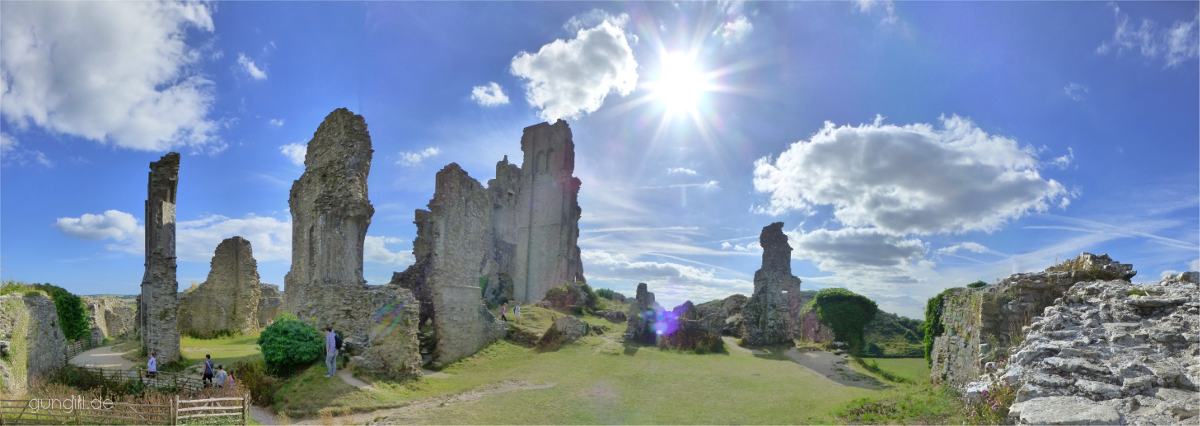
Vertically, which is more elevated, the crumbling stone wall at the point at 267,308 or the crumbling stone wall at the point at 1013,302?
the crumbling stone wall at the point at 1013,302

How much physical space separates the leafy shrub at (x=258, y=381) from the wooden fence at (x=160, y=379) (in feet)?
2.55

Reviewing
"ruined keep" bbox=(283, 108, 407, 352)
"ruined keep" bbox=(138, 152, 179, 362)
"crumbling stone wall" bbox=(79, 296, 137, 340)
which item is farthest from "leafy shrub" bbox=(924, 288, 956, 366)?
"crumbling stone wall" bbox=(79, 296, 137, 340)

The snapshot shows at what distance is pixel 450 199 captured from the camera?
699 inches

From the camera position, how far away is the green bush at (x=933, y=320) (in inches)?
475

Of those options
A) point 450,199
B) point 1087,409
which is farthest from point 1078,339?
point 450,199

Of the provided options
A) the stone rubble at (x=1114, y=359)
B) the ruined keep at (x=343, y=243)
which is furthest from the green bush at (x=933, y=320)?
the ruined keep at (x=343, y=243)

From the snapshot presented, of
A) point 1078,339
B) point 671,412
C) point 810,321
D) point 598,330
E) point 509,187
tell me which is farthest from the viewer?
point 509,187

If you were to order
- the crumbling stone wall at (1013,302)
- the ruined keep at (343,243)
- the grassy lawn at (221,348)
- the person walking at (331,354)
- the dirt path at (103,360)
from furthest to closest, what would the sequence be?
1. the grassy lawn at (221,348)
2. the dirt path at (103,360)
3. the ruined keep at (343,243)
4. the person walking at (331,354)
5. the crumbling stone wall at (1013,302)

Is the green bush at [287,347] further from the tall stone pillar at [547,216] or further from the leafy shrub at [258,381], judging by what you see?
the tall stone pillar at [547,216]

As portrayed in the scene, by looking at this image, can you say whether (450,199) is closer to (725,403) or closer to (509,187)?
(725,403)

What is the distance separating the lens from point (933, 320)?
1234 cm

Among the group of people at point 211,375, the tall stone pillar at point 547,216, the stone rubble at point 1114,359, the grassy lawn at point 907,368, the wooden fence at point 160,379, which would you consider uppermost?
the tall stone pillar at point 547,216

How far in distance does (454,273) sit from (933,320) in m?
13.8

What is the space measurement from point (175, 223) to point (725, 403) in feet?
54.5
